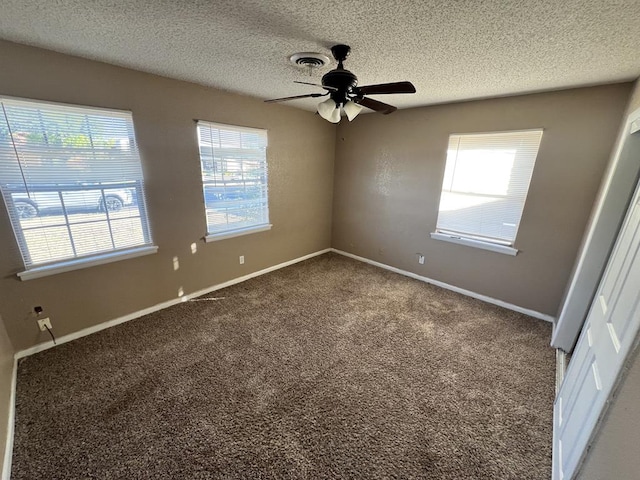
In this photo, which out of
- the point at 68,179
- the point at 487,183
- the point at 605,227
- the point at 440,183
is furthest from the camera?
the point at 440,183

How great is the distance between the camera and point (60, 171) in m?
2.12

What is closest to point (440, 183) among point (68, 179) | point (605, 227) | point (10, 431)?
point (605, 227)

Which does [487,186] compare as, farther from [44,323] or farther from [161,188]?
[44,323]

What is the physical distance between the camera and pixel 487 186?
308 centimetres

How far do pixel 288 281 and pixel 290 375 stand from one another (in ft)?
5.69

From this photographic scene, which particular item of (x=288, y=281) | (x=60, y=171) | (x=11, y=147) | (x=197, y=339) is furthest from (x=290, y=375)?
(x=11, y=147)

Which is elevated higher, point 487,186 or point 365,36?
point 365,36

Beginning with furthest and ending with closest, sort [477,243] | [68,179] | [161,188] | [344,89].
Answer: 1. [477,243]
2. [161,188]
3. [68,179]
4. [344,89]

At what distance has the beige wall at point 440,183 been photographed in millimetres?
2484

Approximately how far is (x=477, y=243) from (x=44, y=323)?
4.47 m

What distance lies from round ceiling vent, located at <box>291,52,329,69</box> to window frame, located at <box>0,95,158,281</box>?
1.62m

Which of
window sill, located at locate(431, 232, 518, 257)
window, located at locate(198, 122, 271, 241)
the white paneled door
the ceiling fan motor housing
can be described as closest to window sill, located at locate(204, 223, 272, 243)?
window, located at locate(198, 122, 271, 241)

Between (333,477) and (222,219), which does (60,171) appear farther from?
(333,477)

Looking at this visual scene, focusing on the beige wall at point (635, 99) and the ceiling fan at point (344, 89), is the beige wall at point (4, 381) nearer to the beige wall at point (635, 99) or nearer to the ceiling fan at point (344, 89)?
the ceiling fan at point (344, 89)
